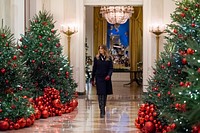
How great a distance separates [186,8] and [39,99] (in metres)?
4.29

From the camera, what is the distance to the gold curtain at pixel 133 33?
74.2 ft

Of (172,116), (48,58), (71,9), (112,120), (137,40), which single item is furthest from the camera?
(137,40)

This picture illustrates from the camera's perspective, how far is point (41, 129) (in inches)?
310

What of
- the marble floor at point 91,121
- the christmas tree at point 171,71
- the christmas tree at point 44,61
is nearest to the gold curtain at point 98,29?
the marble floor at point 91,121

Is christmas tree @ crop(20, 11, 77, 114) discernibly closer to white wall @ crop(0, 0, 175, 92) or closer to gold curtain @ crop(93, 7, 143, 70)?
white wall @ crop(0, 0, 175, 92)

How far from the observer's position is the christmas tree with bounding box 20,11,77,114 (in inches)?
379

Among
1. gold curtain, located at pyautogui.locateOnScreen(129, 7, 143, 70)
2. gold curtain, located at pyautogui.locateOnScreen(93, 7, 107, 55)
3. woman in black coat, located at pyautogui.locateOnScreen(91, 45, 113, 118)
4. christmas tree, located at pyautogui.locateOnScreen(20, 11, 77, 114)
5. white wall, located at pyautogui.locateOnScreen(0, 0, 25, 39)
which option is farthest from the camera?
gold curtain, located at pyautogui.locateOnScreen(93, 7, 107, 55)

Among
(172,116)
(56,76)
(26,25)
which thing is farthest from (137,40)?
(172,116)

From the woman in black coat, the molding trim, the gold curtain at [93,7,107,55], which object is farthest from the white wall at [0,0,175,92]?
the gold curtain at [93,7,107,55]

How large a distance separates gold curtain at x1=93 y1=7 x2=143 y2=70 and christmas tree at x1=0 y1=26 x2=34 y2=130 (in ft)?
48.5

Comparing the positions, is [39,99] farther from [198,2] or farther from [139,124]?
[198,2]

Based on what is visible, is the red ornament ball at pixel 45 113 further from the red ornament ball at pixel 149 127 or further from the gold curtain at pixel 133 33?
the gold curtain at pixel 133 33

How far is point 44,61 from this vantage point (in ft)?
31.7

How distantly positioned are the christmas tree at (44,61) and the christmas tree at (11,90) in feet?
4.30
